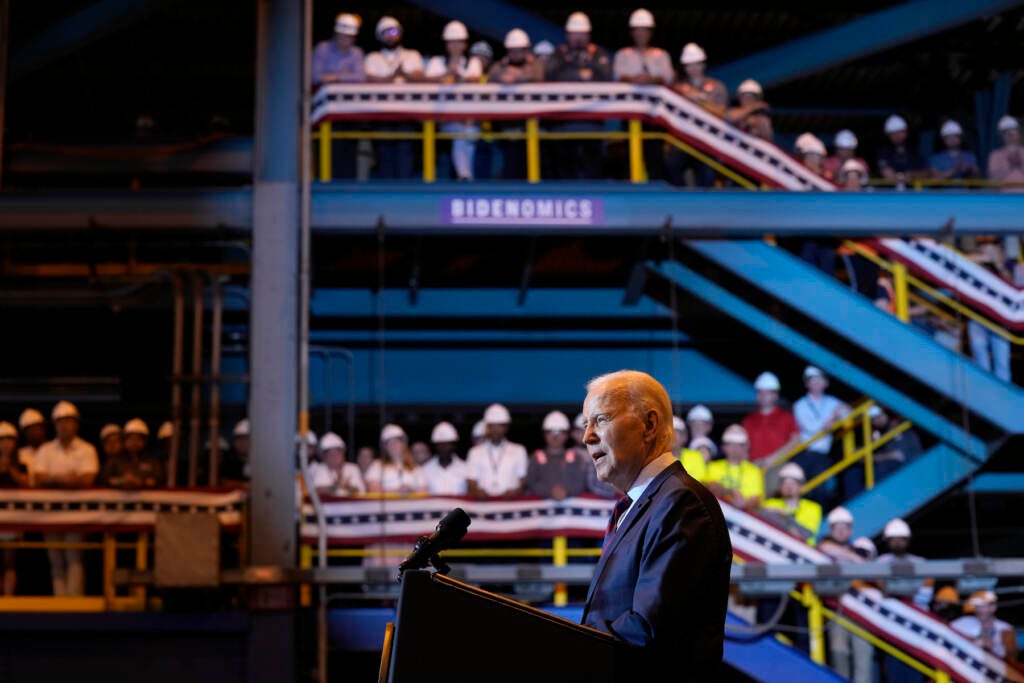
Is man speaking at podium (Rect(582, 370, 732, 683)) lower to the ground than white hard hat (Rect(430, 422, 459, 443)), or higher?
lower

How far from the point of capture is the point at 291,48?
45.1ft

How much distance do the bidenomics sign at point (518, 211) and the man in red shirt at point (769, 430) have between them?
3.25 meters

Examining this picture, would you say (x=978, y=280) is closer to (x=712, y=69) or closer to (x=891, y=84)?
(x=712, y=69)

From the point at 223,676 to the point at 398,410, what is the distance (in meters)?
6.45

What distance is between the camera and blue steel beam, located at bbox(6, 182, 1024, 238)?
1370cm

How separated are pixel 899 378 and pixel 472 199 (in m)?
5.39

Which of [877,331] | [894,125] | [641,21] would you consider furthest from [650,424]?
[894,125]

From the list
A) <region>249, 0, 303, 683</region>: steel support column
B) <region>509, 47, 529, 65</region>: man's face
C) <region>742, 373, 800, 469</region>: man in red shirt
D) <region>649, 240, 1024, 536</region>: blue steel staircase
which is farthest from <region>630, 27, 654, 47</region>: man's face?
<region>742, 373, 800, 469</region>: man in red shirt

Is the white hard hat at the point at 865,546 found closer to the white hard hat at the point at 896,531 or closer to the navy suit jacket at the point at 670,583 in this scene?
the white hard hat at the point at 896,531

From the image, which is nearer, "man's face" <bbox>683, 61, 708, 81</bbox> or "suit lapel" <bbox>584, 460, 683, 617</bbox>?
"suit lapel" <bbox>584, 460, 683, 617</bbox>

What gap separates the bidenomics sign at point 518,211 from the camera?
13.7 meters

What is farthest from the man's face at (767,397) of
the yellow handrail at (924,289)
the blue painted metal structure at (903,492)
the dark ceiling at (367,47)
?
the dark ceiling at (367,47)

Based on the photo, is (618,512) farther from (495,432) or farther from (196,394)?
(196,394)

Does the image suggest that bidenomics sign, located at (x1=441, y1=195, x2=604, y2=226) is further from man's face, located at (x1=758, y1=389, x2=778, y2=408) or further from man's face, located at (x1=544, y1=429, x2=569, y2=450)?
man's face, located at (x1=758, y1=389, x2=778, y2=408)
